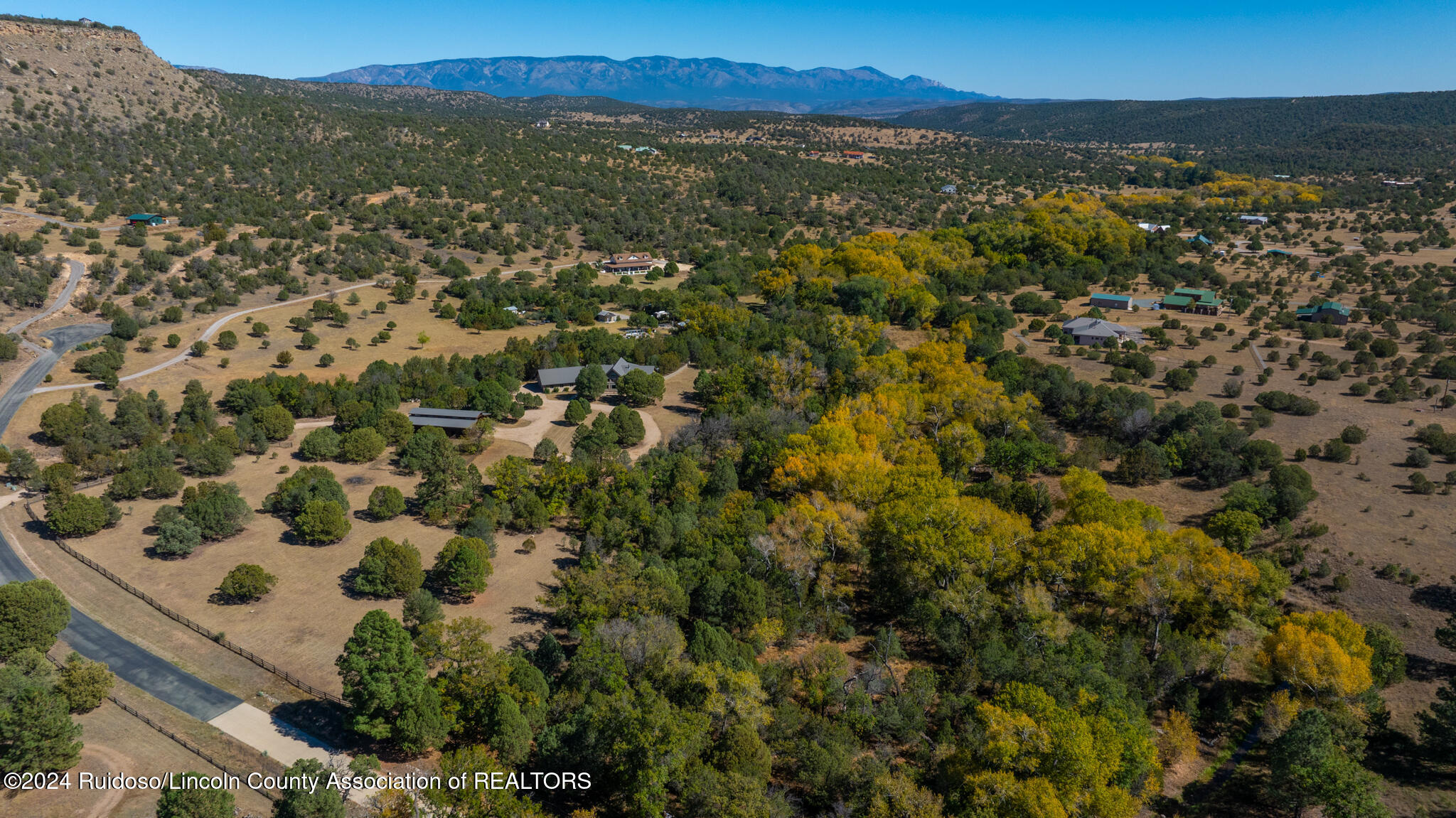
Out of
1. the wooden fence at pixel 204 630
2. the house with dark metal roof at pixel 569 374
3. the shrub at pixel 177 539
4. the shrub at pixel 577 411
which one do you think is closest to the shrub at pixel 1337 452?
the house with dark metal roof at pixel 569 374

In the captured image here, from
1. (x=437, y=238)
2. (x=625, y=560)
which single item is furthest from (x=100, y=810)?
(x=437, y=238)

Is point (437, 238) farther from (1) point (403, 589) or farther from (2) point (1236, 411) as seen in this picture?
(2) point (1236, 411)

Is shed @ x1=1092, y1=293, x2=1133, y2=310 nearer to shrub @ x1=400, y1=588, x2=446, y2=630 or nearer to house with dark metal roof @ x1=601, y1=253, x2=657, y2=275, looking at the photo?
house with dark metal roof @ x1=601, y1=253, x2=657, y2=275

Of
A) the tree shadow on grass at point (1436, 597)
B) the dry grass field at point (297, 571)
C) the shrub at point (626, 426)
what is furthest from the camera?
the shrub at point (626, 426)

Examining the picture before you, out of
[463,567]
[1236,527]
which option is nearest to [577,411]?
[463,567]

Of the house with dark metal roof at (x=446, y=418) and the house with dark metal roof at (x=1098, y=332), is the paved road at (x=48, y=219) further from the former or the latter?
the house with dark metal roof at (x=1098, y=332)
